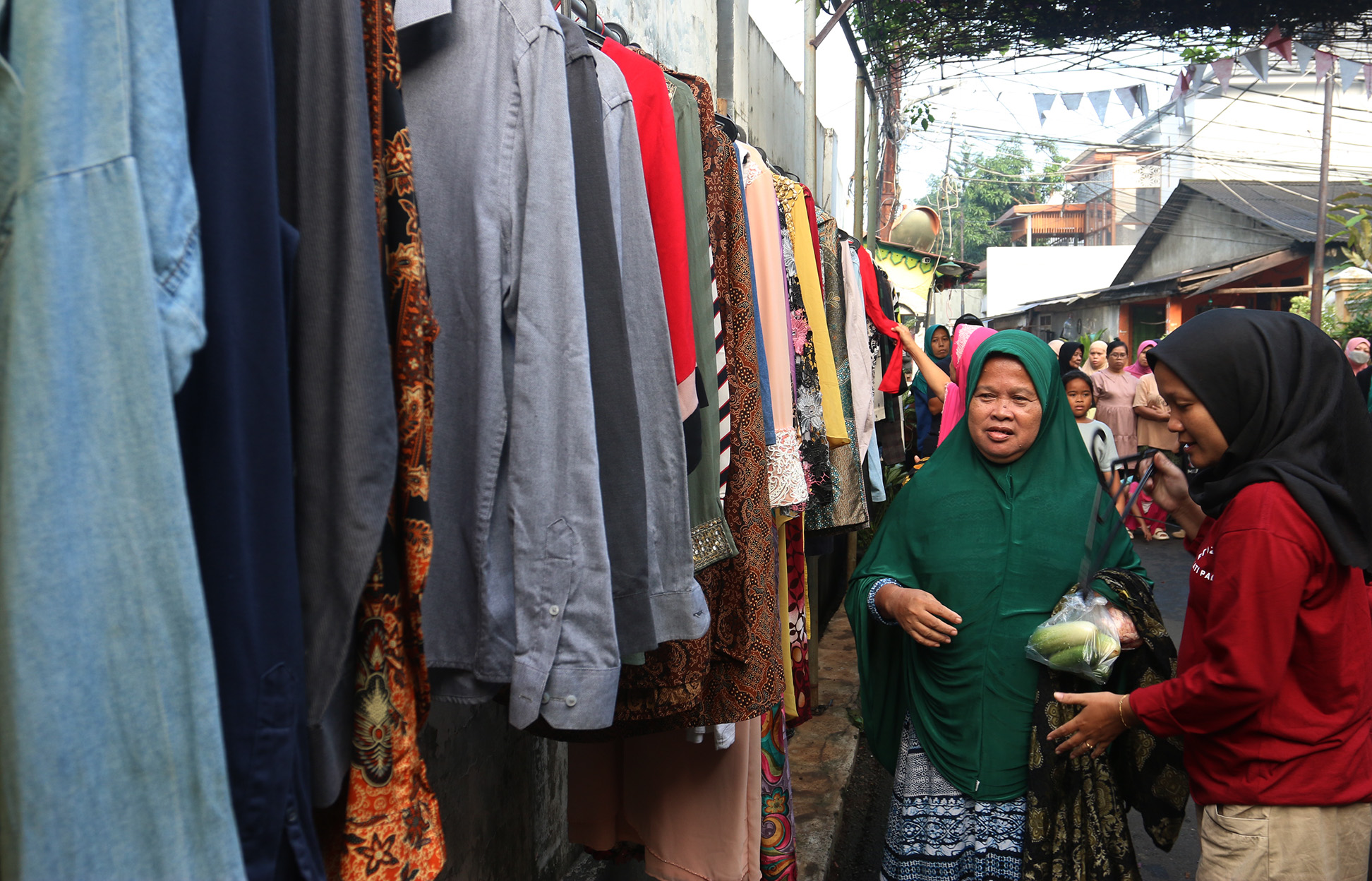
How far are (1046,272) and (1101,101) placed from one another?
20.6 meters

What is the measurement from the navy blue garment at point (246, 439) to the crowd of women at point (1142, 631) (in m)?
1.80

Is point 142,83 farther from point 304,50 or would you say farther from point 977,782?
point 977,782

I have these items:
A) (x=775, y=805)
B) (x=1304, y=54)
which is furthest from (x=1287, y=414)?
(x=1304, y=54)

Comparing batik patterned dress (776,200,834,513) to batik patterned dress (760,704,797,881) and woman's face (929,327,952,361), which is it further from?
woman's face (929,327,952,361)

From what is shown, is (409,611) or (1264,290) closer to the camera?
(409,611)

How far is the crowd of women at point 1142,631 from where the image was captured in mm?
1913

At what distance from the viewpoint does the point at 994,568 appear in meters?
2.45

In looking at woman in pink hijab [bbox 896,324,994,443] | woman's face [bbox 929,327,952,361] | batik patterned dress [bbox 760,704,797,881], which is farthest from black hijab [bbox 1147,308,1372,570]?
woman's face [bbox 929,327,952,361]

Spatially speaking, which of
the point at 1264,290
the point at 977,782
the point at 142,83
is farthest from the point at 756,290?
the point at 1264,290

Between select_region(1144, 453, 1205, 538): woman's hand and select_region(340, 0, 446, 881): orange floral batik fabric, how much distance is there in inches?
83.8

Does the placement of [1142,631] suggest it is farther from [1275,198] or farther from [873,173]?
[1275,198]

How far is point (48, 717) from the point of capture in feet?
2.13

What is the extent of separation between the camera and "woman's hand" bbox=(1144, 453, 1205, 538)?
2496 mm

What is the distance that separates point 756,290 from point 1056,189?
159ft
